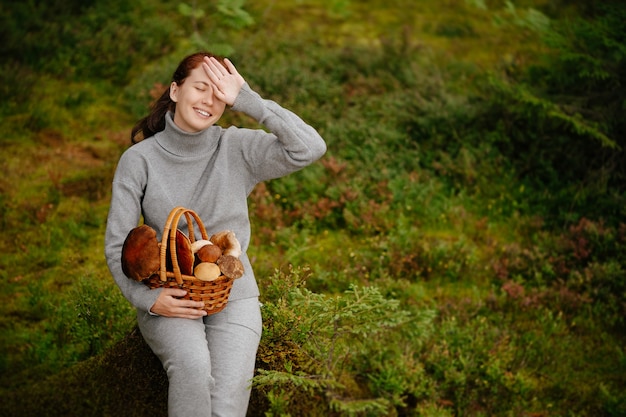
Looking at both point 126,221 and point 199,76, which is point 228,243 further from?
point 199,76

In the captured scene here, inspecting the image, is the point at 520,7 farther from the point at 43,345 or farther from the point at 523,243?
the point at 43,345

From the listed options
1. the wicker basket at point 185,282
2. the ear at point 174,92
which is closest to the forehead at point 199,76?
the ear at point 174,92

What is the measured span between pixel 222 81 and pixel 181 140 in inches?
15.5

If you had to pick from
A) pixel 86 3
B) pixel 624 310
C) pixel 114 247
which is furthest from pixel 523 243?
pixel 86 3

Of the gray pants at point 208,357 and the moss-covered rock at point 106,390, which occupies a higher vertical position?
the gray pants at point 208,357

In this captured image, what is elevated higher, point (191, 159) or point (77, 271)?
point (191, 159)

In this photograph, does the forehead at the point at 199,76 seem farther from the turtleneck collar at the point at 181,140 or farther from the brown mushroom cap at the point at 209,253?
the brown mushroom cap at the point at 209,253

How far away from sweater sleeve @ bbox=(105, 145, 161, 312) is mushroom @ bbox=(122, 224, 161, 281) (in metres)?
0.17

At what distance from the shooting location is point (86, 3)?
9359mm

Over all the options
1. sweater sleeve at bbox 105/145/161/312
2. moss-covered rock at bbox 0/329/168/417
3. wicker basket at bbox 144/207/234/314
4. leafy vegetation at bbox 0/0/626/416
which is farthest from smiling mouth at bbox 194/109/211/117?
moss-covered rock at bbox 0/329/168/417

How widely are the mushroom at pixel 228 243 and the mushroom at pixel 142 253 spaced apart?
0.32 m

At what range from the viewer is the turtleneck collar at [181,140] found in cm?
326

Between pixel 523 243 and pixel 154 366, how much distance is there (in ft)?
13.3

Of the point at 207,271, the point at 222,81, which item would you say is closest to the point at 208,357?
the point at 207,271
